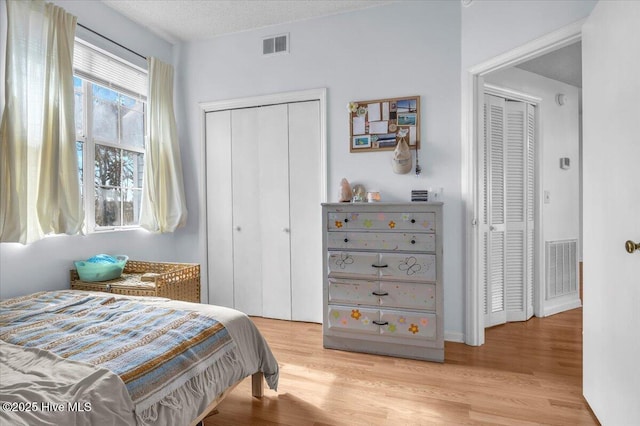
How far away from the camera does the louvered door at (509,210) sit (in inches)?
128

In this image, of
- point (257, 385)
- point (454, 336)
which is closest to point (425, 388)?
point (454, 336)

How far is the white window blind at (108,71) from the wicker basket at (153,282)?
1595mm

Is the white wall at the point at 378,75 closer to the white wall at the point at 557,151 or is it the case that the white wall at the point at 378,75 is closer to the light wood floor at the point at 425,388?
the light wood floor at the point at 425,388

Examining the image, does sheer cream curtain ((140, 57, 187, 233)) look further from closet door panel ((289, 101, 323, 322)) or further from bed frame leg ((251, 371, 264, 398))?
bed frame leg ((251, 371, 264, 398))

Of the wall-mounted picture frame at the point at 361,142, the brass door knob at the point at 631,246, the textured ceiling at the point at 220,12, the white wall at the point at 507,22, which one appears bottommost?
the brass door knob at the point at 631,246

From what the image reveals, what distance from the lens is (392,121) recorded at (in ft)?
9.97

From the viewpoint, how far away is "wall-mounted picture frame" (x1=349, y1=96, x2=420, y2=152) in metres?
2.99

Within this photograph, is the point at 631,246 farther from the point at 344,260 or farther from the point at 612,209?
the point at 344,260

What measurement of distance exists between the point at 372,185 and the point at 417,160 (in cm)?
44

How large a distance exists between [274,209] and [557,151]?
3.01m

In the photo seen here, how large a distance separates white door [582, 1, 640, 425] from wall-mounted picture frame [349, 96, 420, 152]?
1259 millimetres

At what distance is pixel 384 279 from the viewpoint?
2605mm

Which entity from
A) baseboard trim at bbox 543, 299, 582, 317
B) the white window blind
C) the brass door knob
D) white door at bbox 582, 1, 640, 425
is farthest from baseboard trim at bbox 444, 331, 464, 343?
the white window blind

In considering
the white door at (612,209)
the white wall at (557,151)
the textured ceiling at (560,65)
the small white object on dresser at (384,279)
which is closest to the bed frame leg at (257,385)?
the small white object on dresser at (384,279)
